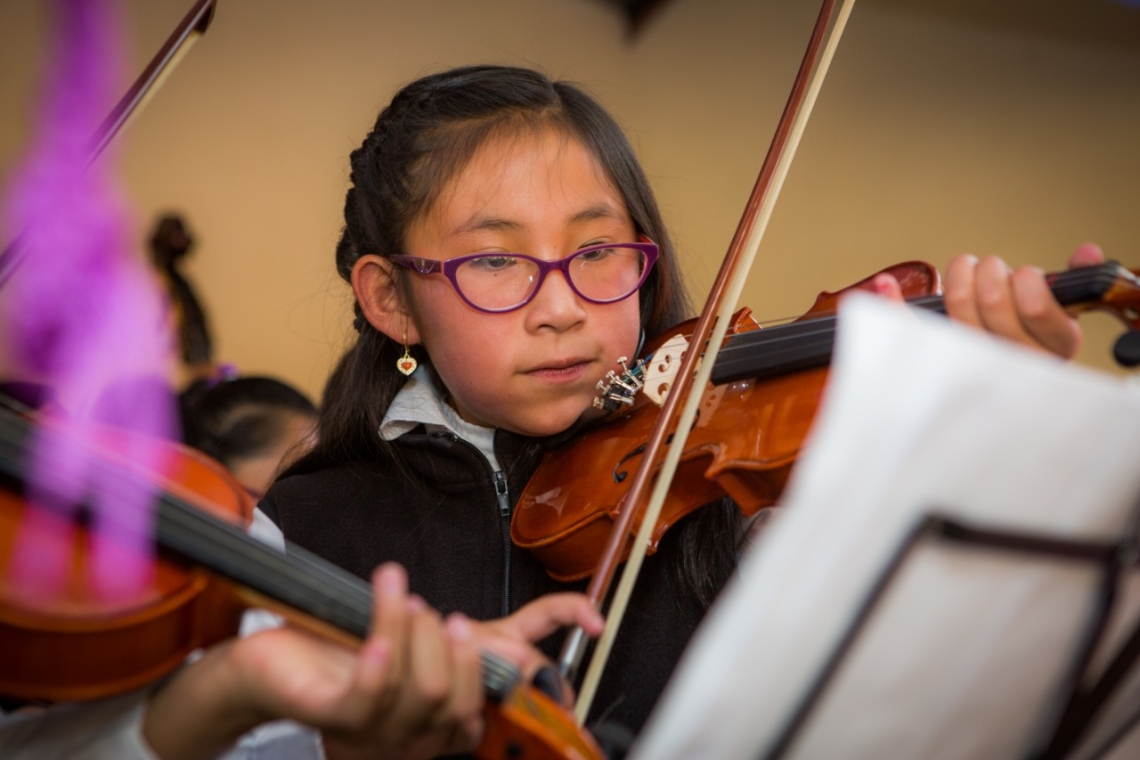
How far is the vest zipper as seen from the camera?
97cm

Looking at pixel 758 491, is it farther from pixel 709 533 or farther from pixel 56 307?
pixel 56 307

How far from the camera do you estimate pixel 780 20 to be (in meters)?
2.44

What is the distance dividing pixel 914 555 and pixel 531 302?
0.55 metres

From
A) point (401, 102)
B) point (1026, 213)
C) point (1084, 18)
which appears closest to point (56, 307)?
point (401, 102)

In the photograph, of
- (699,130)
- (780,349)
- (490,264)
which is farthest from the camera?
(699,130)

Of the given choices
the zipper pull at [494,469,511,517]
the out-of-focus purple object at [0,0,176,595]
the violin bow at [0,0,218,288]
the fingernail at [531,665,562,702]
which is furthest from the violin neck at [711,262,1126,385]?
the out-of-focus purple object at [0,0,176,595]

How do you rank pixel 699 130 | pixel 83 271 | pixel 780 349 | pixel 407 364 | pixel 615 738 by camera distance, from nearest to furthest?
pixel 615 738 < pixel 780 349 < pixel 407 364 < pixel 83 271 < pixel 699 130

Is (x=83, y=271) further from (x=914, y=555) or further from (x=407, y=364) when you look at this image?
(x=914, y=555)

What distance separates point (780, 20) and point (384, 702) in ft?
7.40

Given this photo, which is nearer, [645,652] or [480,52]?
[645,652]

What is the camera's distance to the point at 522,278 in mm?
926

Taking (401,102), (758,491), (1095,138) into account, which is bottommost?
(758,491)

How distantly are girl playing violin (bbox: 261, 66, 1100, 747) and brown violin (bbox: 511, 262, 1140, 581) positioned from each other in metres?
0.04

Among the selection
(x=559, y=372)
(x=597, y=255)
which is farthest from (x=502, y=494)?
(x=597, y=255)
